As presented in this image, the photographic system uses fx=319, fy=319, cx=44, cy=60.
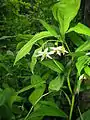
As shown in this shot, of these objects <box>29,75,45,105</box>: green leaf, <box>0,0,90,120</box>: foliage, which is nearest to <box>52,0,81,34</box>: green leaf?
<box>0,0,90,120</box>: foliage

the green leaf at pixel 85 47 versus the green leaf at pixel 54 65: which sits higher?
the green leaf at pixel 85 47

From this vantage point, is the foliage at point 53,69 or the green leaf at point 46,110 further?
the green leaf at point 46,110

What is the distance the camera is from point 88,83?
1119 mm

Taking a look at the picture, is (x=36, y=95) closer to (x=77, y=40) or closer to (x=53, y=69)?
(x=53, y=69)

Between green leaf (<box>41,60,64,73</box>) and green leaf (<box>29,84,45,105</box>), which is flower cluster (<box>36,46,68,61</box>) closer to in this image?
green leaf (<box>41,60,64,73</box>)

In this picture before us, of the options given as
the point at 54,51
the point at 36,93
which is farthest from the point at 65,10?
the point at 36,93

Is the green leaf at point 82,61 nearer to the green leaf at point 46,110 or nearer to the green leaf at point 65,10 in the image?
the green leaf at point 65,10

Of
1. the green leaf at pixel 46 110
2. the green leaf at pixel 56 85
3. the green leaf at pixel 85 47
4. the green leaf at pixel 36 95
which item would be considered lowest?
the green leaf at pixel 46 110

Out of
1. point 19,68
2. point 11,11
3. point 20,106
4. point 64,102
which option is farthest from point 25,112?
point 11,11

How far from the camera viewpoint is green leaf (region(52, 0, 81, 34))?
879 millimetres

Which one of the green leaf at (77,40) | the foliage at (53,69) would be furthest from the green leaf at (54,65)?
the green leaf at (77,40)

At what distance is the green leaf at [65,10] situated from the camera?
2.89ft

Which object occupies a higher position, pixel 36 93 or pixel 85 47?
pixel 85 47

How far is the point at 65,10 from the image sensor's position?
2.93 ft
